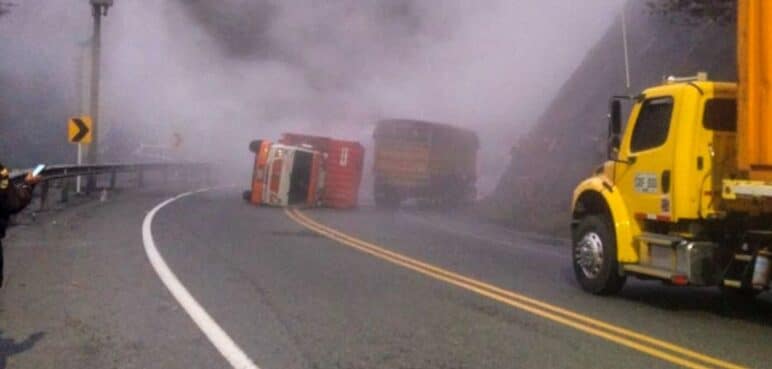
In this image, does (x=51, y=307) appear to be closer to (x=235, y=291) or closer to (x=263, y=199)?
(x=235, y=291)

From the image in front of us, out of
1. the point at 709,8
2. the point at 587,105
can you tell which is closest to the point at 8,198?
the point at 709,8

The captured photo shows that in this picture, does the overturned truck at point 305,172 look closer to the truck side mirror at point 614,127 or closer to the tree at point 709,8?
the tree at point 709,8

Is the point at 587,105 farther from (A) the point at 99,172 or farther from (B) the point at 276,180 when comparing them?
(A) the point at 99,172

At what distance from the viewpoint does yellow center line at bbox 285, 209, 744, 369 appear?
8.38 metres

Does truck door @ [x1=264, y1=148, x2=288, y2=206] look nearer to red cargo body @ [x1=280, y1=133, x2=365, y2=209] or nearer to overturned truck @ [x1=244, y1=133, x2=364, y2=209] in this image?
overturned truck @ [x1=244, y1=133, x2=364, y2=209]

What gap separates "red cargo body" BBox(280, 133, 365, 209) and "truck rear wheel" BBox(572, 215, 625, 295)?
17402 mm

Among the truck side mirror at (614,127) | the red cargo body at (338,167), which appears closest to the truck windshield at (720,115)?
the truck side mirror at (614,127)

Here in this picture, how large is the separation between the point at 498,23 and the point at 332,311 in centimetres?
3796

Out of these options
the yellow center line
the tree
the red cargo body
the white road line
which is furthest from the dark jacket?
the red cargo body

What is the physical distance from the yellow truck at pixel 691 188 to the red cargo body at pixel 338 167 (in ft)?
56.4

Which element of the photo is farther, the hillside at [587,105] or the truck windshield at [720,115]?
the hillside at [587,105]

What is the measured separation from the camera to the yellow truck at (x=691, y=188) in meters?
9.56

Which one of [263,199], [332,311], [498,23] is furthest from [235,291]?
[498,23]

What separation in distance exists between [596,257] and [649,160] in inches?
49.7
